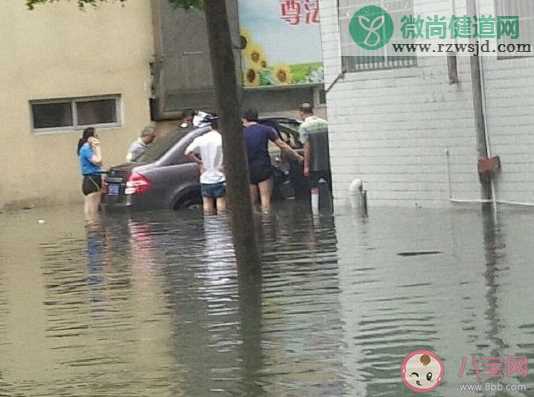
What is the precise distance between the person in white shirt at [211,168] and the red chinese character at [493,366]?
1200cm

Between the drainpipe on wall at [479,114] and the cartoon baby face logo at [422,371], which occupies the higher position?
the drainpipe on wall at [479,114]

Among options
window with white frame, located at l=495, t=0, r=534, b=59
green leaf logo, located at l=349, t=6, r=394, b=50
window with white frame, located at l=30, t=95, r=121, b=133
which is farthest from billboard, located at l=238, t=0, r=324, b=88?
window with white frame, located at l=495, t=0, r=534, b=59

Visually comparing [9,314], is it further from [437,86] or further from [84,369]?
[437,86]

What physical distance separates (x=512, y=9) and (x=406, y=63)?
223 centimetres

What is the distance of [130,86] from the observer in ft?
101

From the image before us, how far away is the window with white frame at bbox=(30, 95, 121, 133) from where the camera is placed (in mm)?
30812

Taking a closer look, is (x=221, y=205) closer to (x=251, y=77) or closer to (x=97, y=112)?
(x=251, y=77)

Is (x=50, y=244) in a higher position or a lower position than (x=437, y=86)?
lower

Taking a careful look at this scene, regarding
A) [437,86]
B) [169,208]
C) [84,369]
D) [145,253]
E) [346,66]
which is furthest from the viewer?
[169,208]

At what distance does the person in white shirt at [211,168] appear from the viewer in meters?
20.3

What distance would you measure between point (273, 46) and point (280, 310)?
1986 centimetres

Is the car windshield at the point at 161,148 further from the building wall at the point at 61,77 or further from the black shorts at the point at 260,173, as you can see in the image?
the building wall at the point at 61,77

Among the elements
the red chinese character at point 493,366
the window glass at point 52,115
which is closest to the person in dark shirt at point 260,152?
the window glass at point 52,115

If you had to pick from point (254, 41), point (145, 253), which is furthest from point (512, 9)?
point (254, 41)
